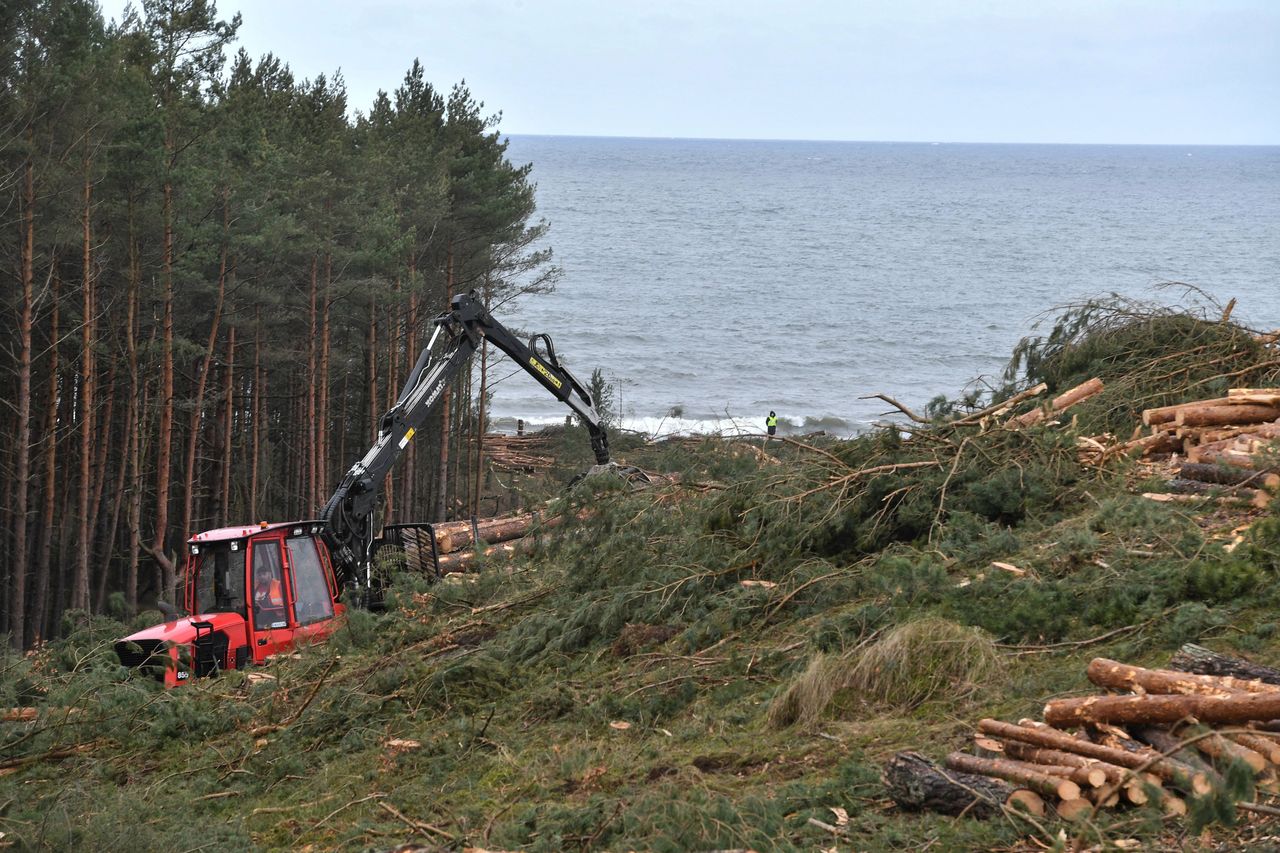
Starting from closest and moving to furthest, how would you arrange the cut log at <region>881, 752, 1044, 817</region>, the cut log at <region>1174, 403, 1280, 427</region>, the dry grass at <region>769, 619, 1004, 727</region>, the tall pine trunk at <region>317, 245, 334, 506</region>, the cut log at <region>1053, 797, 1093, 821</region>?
the cut log at <region>1053, 797, 1093, 821</region> → the cut log at <region>881, 752, 1044, 817</region> → the dry grass at <region>769, 619, 1004, 727</region> → the cut log at <region>1174, 403, 1280, 427</region> → the tall pine trunk at <region>317, 245, 334, 506</region>

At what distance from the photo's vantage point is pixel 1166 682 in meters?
6.05

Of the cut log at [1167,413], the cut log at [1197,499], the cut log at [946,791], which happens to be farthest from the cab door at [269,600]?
the cut log at [1167,413]

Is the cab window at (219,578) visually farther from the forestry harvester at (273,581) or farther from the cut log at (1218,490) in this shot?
the cut log at (1218,490)

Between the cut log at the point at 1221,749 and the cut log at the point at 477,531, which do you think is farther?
the cut log at the point at 477,531

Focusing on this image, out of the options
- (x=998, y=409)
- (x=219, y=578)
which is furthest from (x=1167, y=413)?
(x=219, y=578)

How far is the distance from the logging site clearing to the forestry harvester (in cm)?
60

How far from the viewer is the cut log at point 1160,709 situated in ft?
18.5

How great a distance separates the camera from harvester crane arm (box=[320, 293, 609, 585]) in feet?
44.6

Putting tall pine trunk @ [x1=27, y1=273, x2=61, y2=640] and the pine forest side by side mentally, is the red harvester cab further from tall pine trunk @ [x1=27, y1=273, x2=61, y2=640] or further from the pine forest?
tall pine trunk @ [x1=27, y1=273, x2=61, y2=640]

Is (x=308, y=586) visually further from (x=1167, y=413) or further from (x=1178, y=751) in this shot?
(x=1178, y=751)

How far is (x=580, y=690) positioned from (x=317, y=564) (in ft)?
15.9

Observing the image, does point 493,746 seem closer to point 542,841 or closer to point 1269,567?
point 542,841

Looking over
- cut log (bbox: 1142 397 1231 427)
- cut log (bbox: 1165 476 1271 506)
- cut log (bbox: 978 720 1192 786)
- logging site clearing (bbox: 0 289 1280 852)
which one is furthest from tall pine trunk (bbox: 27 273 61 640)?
cut log (bbox: 978 720 1192 786)

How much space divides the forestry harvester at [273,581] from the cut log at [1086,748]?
298 inches
